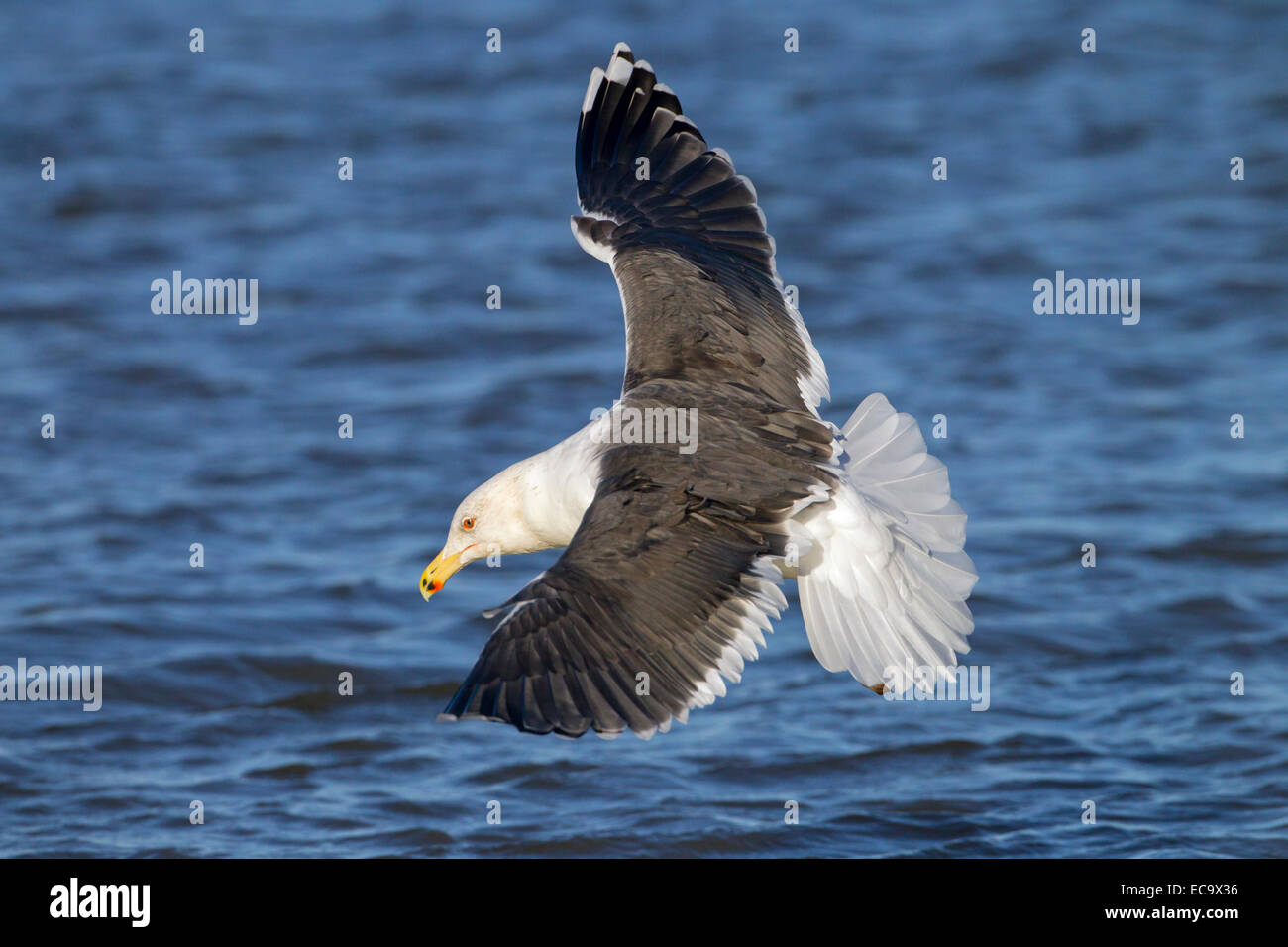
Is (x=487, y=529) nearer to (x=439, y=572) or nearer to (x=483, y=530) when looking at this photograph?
(x=483, y=530)

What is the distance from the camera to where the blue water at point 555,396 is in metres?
6.77

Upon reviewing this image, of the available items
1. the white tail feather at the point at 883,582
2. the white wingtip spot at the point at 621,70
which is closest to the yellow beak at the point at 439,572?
the white tail feather at the point at 883,582

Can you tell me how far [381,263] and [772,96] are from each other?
4337 millimetres

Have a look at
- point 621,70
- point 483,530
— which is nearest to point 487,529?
point 483,530

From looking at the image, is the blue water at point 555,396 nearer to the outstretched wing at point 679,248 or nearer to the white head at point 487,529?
the white head at point 487,529

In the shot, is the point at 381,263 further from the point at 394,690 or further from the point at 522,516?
the point at 522,516

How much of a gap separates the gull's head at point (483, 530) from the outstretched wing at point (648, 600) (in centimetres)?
67

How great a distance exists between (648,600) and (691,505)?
0.45 meters

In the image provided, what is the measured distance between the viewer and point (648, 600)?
4906 millimetres

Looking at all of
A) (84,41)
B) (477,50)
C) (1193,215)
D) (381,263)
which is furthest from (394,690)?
(84,41)

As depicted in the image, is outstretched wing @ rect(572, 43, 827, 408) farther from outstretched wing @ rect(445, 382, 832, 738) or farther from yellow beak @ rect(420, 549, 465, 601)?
yellow beak @ rect(420, 549, 465, 601)

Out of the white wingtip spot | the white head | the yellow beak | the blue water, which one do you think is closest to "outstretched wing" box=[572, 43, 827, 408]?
the white wingtip spot

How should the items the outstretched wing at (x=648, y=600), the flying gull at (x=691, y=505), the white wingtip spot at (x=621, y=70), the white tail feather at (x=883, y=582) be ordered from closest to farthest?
the outstretched wing at (x=648, y=600) < the flying gull at (x=691, y=505) < the white tail feather at (x=883, y=582) < the white wingtip spot at (x=621, y=70)

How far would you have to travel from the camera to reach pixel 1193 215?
13.0 m
